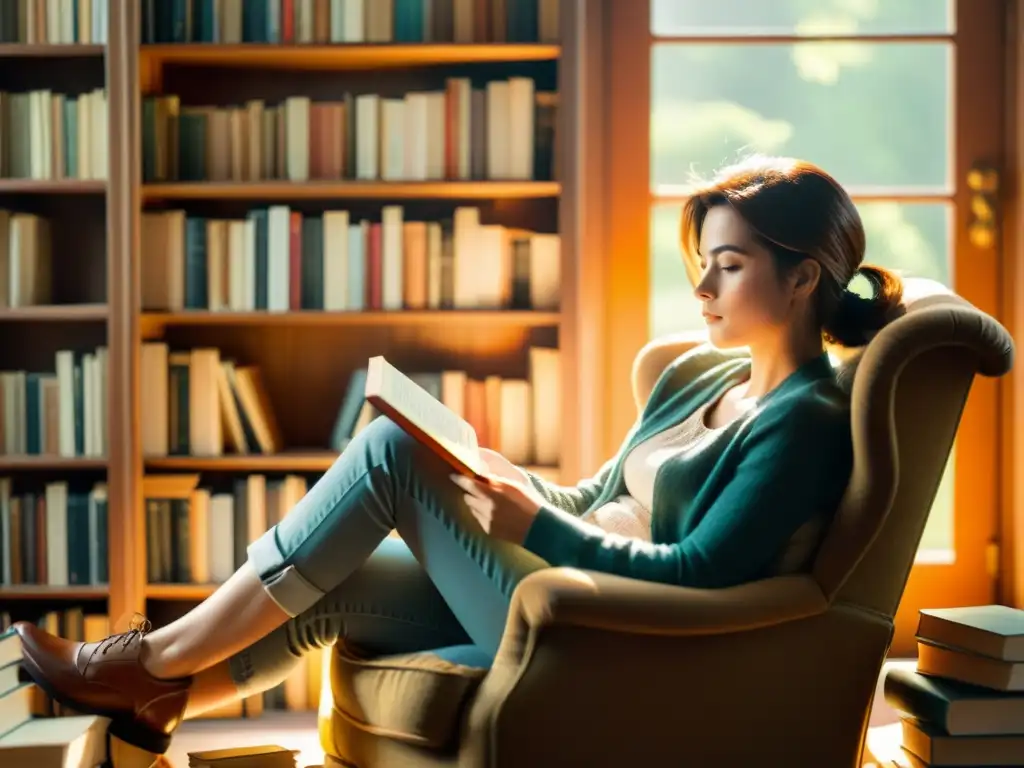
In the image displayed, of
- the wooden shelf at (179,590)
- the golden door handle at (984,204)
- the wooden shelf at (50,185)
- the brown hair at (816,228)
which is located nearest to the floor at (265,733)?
the wooden shelf at (179,590)

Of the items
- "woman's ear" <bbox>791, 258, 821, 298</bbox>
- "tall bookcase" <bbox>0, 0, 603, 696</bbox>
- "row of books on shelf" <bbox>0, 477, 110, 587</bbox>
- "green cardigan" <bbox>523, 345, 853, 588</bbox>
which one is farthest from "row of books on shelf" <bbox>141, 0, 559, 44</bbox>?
"green cardigan" <bbox>523, 345, 853, 588</bbox>

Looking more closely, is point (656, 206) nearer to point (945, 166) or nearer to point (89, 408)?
point (945, 166)

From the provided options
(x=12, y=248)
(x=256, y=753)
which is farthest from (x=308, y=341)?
(x=256, y=753)

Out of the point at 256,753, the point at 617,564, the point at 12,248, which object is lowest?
the point at 256,753

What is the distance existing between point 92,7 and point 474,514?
1779 mm

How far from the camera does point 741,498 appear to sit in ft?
5.31

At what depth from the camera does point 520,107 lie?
9.29ft

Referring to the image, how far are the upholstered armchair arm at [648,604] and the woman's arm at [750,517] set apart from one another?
4 cm

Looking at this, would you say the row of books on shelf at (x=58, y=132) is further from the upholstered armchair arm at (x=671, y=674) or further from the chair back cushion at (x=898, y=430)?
the chair back cushion at (x=898, y=430)

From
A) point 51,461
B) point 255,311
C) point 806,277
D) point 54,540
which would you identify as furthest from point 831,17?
point 54,540

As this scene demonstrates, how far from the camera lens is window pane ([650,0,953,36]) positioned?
302 cm

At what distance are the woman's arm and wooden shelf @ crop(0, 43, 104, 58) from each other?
1.79 m

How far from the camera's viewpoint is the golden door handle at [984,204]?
Answer: 3.00 metres

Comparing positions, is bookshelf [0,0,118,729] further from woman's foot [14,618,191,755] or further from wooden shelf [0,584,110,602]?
woman's foot [14,618,191,755]
